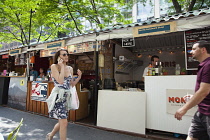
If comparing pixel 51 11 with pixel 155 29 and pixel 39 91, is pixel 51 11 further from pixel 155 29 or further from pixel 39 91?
pixel 155 29

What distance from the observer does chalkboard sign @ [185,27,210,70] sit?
12.4 feet

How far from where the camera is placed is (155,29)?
154 inches

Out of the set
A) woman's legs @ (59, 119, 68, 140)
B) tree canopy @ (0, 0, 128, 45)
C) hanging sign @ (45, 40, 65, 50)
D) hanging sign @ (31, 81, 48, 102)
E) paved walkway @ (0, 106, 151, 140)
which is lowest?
paved walkway @ (0, 106, 151, 140)

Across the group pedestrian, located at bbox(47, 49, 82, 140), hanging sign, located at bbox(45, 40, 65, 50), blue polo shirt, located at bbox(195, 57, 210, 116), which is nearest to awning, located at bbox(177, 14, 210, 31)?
blue polo shirt, located at bbox(195, 57, 210, 116)

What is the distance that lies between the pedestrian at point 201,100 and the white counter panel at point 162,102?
5.50 ft

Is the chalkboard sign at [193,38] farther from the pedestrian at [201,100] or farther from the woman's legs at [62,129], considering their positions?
the woman's legs at [62,129]

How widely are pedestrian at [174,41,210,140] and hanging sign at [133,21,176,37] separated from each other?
5.84 feet

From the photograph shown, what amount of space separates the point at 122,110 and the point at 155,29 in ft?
7.90

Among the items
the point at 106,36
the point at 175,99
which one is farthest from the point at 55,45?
the point at 175,99

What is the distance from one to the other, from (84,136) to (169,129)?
2208 millimetres

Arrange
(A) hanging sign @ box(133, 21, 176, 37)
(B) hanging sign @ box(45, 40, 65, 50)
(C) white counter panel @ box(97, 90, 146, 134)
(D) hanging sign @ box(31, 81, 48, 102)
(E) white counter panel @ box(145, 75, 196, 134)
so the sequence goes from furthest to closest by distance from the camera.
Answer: (D) hanging sign @ box(31, 81, 48, 102), (B) hanging sign @ box(45, 40, 65, 50), (C) white counter panel @ box(97, 90, 146, 134), (A) hanging sign @ box(133, 21, 176, 37), (E) white counter panel @ box(145, 75, 196, 134)

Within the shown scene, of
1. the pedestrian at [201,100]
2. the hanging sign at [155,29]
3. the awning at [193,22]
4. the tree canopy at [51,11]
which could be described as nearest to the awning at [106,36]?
the hanging sign at [155,29]

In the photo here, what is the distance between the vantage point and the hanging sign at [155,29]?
3.72 metres

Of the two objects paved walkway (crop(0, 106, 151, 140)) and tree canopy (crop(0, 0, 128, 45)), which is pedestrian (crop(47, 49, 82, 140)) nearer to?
paved walkway (crop(0, 106, 151, 140))
